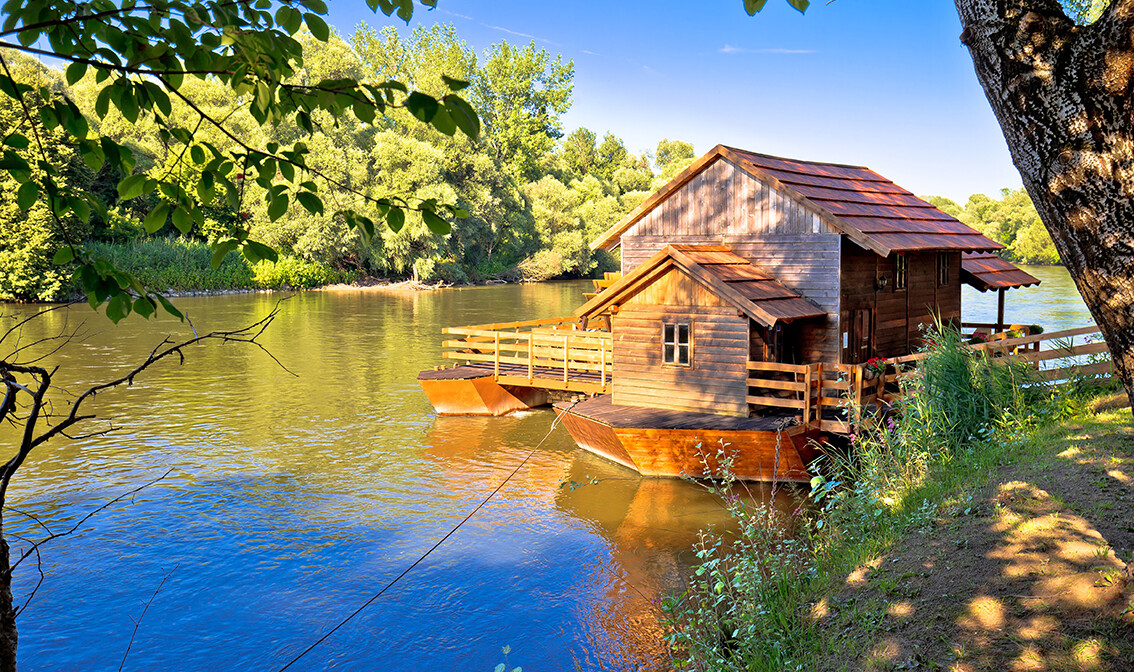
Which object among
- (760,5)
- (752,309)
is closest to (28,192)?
(760,5)

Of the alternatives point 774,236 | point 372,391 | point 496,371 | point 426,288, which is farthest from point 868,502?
point 426,288

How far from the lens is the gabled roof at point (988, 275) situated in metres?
21.3

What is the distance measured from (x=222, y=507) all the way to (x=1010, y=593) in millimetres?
12802

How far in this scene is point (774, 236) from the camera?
55.8 ft

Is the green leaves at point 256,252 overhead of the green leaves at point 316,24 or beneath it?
beneath

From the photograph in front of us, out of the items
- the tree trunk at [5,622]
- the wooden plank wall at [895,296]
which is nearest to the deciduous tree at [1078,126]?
the tree trunk at [5,622]

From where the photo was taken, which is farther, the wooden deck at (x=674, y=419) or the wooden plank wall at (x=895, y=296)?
the wooden plank wall at (x=895, y=296)

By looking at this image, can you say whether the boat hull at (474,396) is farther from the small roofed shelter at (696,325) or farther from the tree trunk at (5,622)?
the tree trunk at (5,622)

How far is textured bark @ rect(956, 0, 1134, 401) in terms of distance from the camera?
322 centimetres

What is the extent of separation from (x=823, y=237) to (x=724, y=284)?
8.79 feet

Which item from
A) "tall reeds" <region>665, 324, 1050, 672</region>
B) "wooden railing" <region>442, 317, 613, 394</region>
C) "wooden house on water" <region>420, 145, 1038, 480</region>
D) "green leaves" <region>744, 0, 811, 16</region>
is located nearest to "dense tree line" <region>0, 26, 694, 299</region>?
"wooden railing" <region>442, 317, 613, 394</region>

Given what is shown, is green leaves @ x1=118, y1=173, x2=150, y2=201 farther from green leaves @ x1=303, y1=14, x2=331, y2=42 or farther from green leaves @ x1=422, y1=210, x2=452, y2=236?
green leaves @ x1=422, y1=210, x2=452, y2=236

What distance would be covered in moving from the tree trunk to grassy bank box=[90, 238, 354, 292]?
50172 mm

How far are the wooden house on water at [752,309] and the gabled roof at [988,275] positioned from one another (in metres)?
1.73
